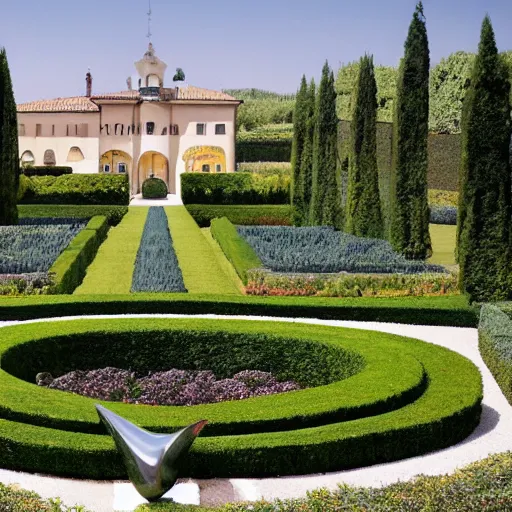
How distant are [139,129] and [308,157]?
2097 cm

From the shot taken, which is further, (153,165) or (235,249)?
(153,165)

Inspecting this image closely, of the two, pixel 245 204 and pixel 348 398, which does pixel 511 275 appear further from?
pixel 245 204

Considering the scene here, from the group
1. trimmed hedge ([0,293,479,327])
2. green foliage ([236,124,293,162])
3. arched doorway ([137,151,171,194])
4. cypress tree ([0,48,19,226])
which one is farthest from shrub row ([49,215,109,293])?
arched doorway ([137,151,171,194])

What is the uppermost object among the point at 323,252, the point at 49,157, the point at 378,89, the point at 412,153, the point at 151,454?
the point at 378,89

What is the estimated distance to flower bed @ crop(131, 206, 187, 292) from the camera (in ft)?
51.7

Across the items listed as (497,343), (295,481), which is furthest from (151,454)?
(497,343)

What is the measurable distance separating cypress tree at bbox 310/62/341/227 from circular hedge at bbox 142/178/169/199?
64.8 feet

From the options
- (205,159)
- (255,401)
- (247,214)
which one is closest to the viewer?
(255,401)

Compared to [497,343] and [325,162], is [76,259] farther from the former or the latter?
[325,162]

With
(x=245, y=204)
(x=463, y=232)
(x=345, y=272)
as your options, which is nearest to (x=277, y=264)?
(x=345, y=272)

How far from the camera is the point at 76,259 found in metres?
17.6

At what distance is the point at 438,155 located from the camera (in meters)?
36.2

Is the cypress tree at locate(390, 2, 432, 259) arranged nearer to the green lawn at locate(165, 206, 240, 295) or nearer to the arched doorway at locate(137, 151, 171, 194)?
the green lawn at locate(165, 206, 240, 295)

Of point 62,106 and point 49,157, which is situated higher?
point 62,106
